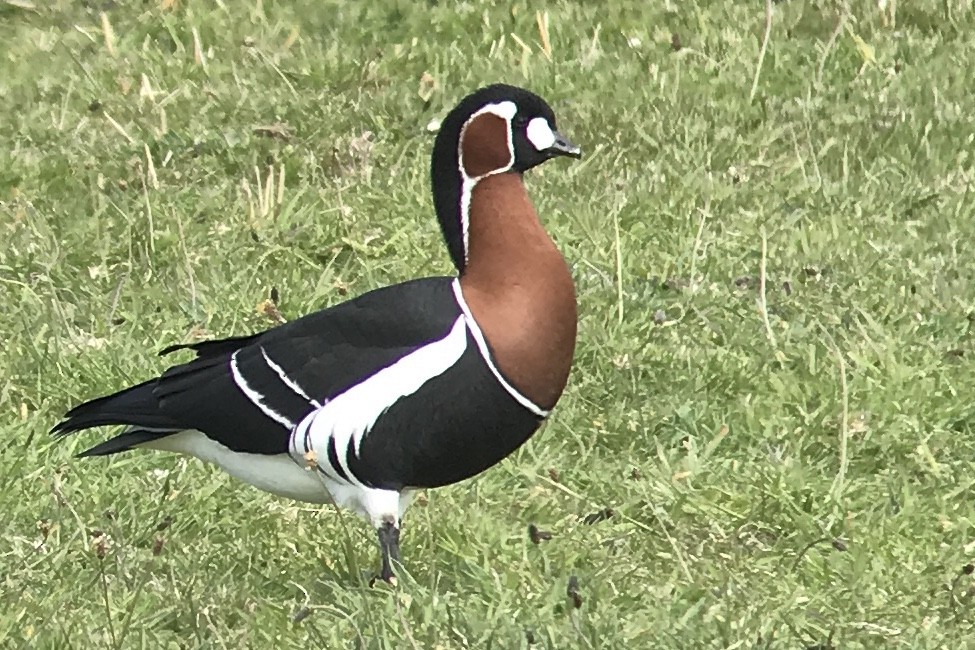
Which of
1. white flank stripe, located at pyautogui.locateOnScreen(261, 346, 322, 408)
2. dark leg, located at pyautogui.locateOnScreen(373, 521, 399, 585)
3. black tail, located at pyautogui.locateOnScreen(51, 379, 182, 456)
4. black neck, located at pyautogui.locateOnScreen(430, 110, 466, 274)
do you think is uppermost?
black neck, located at pyautogui.locateOnScreen(430, 110, 466, 274)

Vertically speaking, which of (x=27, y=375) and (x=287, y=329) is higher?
(x=287, y=329)

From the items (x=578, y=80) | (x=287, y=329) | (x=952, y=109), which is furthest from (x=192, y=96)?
(x=287, y=329)

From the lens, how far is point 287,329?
363 cm

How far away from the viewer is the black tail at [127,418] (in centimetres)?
360

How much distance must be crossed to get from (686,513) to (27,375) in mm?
1764

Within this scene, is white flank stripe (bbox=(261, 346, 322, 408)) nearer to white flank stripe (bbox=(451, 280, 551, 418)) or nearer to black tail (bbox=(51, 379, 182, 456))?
black tail (bbox=(51, 379, 182, 456))

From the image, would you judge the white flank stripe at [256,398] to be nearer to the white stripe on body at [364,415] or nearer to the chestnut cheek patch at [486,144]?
the white stripe on body at [364,415]

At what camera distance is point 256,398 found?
3539 millimetres

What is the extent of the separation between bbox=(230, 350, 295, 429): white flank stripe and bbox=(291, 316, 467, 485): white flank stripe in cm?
4

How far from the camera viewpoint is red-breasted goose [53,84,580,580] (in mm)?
3293

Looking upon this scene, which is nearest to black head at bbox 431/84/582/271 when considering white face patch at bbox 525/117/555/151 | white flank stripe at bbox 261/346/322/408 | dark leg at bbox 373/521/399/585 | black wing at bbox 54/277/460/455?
white face patch at bbox 525/117/555/151

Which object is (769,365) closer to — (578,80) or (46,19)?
(578,80)

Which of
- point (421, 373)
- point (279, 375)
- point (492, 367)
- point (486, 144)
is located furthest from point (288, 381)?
point (486, 144)

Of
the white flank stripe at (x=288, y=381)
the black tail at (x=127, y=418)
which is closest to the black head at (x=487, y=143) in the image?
the white flank stripe at (x=288, y=381)
